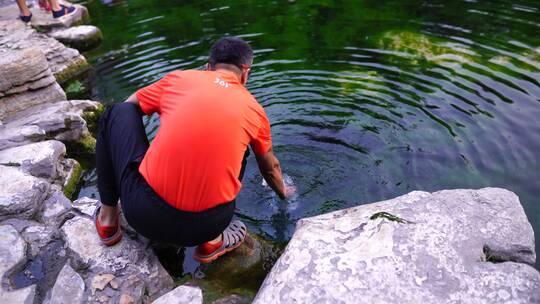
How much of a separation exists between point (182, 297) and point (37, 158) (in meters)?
2.39

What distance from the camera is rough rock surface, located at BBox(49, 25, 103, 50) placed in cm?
892

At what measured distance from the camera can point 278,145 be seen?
509 centimetres

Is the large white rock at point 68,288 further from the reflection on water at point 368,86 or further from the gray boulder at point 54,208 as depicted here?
the reflection on water at point 368,86

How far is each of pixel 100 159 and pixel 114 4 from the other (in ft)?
31.5

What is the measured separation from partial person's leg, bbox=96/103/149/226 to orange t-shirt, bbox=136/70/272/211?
297 millimetres

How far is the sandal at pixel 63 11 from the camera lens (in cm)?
995

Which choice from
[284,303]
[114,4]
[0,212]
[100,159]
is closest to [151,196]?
[100,159]

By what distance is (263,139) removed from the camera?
3059 millimetres

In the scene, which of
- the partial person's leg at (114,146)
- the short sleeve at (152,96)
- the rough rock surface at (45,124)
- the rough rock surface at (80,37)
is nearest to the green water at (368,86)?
the rough rock surface at (80,37)

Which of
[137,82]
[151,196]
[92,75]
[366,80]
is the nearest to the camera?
[151,196]

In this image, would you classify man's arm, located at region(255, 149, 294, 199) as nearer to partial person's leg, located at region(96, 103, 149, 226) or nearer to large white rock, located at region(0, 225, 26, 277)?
partial person's leg, located at region(96, 103, 149, 226)

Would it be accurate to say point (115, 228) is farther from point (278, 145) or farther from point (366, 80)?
point (366, 80)

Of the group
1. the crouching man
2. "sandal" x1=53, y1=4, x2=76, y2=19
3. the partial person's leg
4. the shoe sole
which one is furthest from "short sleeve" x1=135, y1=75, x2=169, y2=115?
"sandal" x1=53, y1=4, x2=76, y2=19

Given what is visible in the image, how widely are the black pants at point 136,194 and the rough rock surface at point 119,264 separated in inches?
11.2
